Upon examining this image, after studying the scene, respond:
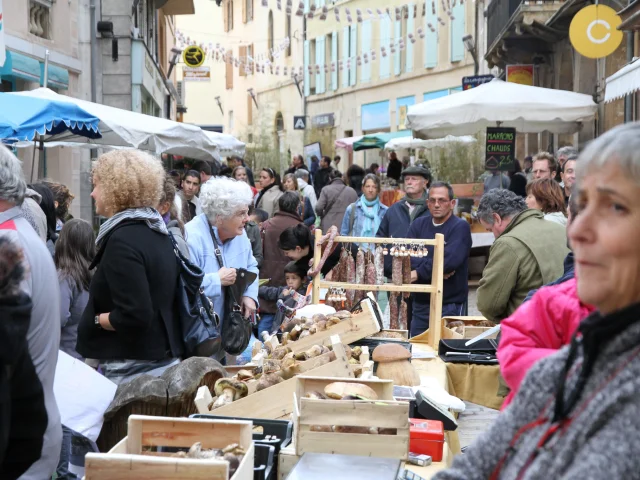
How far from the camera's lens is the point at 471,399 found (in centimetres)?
544

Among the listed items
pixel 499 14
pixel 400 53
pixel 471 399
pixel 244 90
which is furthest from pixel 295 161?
pixel 244 90

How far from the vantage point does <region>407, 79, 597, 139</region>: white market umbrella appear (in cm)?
1226

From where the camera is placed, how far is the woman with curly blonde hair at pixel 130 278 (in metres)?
4.18

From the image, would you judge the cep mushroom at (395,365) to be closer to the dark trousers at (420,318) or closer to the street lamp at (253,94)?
the dark trousers at (420,318)

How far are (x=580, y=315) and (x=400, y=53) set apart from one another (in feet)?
Answer: 116

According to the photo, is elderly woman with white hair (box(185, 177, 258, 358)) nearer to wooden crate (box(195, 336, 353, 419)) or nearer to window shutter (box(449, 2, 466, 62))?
wooden crate (box(195, 336, 353, 419))

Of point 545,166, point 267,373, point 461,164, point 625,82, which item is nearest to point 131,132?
point 545,166

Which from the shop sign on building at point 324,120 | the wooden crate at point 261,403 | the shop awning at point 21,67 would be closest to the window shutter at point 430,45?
the shop sign on building at point 324,120

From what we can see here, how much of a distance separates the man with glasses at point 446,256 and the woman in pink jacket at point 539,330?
4.83 metres

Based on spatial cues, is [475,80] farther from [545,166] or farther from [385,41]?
[385,41]

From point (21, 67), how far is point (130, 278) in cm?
1127

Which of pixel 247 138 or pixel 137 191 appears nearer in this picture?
pixel 137 191

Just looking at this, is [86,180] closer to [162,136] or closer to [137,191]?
[162,136]

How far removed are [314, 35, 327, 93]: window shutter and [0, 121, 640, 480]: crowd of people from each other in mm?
34485
